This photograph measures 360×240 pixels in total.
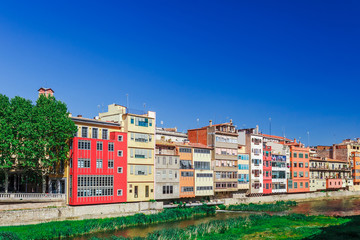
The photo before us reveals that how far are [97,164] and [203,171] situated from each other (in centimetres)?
2496

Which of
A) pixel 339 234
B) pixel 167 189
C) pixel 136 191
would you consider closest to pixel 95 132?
pixel 136 191

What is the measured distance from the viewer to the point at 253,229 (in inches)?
2216

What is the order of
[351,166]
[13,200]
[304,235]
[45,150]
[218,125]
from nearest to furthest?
[304,235], [13,200], [45,150], [218,125], [351,166]

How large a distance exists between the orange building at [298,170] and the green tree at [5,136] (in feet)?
243

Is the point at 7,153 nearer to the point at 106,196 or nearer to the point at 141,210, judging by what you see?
the point at 106,196

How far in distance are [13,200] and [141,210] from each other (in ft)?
68.2

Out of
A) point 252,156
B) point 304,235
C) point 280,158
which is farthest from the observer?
point 280,158

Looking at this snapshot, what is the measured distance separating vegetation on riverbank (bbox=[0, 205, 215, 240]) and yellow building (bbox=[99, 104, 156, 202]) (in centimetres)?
569

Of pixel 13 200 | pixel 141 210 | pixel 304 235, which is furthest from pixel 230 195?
pixel 13 200

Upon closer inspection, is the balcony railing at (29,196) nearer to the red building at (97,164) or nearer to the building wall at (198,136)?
the red building at (97,164)

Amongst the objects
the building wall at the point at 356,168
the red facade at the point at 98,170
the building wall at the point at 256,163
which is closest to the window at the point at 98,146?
the red facade at the point at 98,170

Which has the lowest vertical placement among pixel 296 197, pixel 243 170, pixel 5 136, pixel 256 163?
pixel 296 197

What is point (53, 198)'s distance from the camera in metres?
60.8

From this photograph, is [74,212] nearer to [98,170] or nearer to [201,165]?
[98,170]
